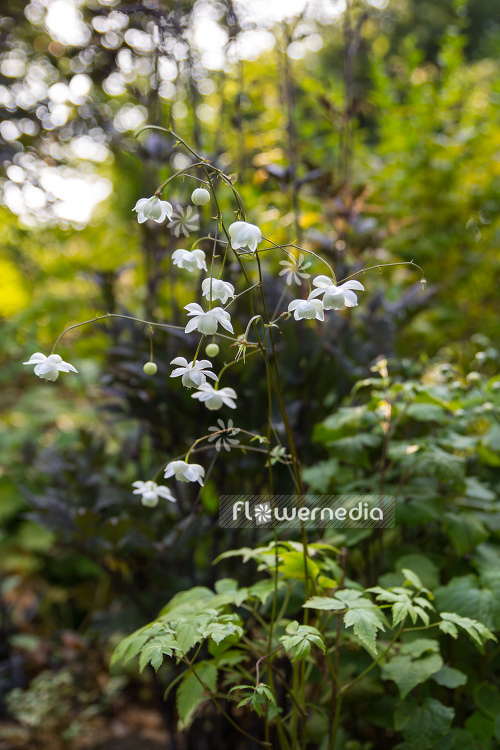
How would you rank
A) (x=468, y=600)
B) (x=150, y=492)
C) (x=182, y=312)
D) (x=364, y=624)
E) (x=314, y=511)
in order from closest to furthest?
(x=364, y=624) < (x=150, y=492) < (x=468, y=600) < (x=314, y=511) < (x=182, y=312)

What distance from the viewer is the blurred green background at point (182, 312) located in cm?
126

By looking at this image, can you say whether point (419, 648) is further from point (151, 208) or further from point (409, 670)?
point (151, 208)

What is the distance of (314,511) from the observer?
104 centimetres

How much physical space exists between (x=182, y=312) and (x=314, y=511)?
901mm

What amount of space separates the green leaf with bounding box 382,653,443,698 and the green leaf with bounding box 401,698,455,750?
0.21 ft

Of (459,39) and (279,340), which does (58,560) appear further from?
(459,39)

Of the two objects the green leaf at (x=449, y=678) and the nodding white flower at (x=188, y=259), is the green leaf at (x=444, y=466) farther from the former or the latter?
the nodding white flower at (x=188, y=259)

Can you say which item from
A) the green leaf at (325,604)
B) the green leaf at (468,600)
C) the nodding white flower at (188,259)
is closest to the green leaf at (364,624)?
the green leaf at (325,604)

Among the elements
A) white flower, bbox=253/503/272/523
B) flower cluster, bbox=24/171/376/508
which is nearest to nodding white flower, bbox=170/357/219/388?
flower cluster, bbox=24/171/376/508

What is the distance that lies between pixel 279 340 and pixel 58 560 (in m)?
1.47

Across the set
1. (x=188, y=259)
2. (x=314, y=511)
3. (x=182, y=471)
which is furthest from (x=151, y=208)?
(x=314, y=511)

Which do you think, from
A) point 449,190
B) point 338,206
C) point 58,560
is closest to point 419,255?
point 449,190

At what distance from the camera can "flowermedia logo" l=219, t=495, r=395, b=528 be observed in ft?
3.45

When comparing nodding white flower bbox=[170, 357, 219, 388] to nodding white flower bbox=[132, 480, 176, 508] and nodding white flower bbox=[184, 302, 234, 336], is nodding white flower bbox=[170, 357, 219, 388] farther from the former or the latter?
nodding white flower bbox=[132, 480, 176, 508]
